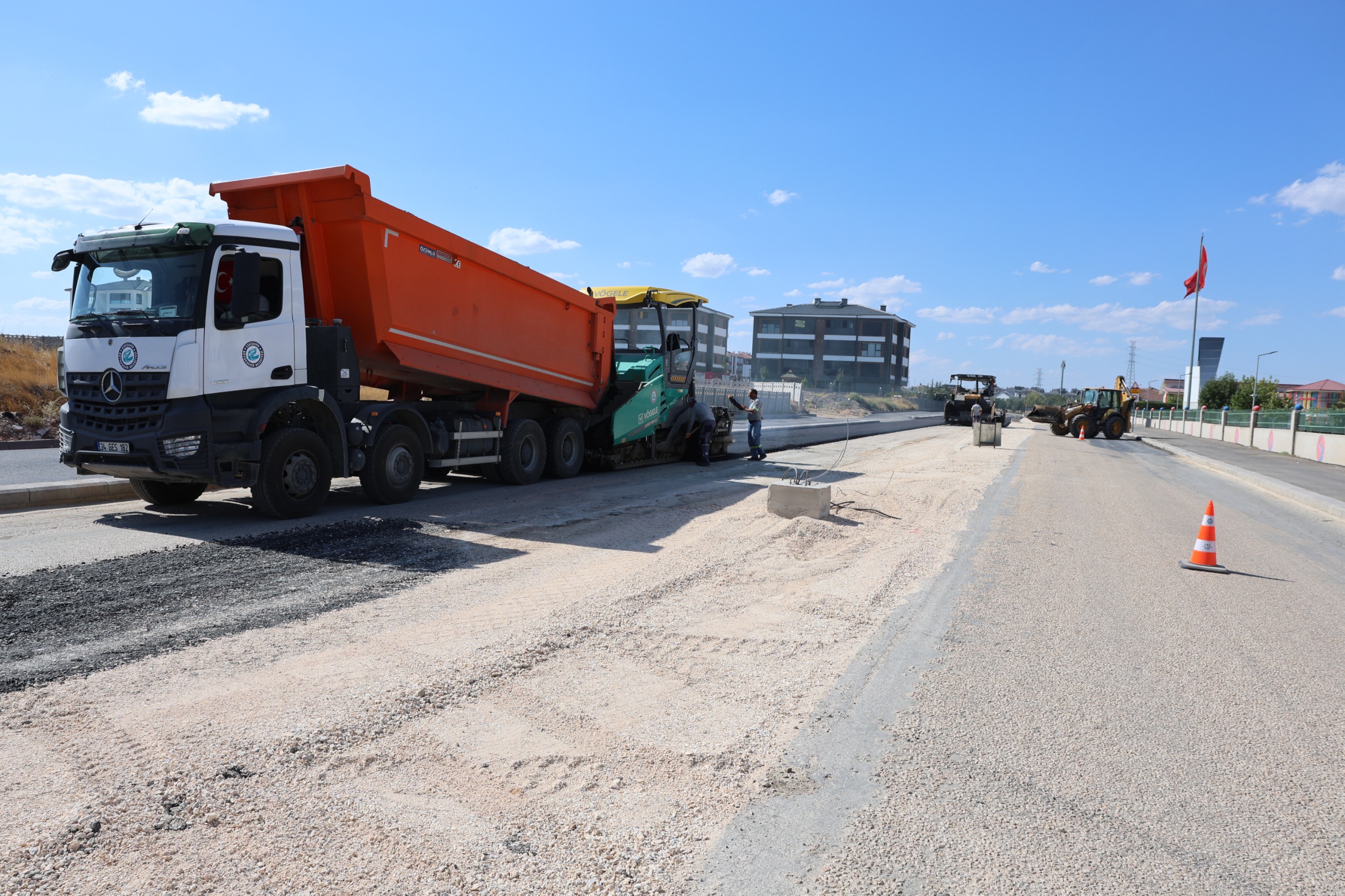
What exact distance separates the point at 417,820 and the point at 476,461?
835cm

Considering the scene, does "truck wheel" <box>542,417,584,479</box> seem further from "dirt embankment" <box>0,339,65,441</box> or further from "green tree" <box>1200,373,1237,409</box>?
"green tree" <box>1200,373,1237,409</box>

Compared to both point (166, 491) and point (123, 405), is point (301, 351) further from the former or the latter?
point (166, 491)

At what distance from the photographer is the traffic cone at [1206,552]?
24.5 feet

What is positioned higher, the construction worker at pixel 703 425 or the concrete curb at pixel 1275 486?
the construction worker at pixel 703 425

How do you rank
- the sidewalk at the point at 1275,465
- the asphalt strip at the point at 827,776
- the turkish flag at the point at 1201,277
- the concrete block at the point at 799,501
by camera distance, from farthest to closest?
the turkish flag at the point at 1201,277, the sidewalk at the point at 1275,465, the concrete block at the point at 799,501, the asphalt strip at the point at 827,776

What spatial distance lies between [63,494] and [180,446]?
3054 millimetres

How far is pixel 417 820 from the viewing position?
2.82m

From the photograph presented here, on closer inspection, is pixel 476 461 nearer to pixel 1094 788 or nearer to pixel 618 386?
pixel 618 386

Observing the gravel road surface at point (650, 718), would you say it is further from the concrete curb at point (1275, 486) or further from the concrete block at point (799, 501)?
the concrete curb at point (1275, 486)

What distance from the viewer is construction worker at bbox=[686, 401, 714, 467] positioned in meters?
15.5

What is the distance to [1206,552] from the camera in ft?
24.7

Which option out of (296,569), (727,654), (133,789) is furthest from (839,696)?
(296,569)

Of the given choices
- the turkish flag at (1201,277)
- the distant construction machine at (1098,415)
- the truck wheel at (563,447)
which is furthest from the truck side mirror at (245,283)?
the turkish flag at (1201,277)

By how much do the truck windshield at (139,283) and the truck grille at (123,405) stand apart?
60cm
